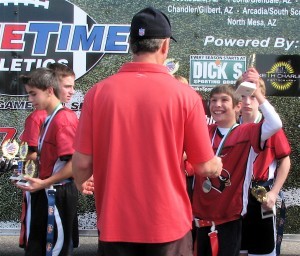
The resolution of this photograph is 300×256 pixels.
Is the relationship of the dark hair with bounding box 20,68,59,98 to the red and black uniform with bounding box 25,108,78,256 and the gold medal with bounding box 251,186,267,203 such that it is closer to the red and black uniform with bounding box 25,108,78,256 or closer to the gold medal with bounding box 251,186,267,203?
the red and black uniform with bounding box 25,108,78,256

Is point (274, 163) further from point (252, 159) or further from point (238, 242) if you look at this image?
point (238, 242)

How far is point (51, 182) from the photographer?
138 inches

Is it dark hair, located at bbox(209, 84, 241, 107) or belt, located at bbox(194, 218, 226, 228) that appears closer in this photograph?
belt, located at bbox(194, 218, 226, 228)

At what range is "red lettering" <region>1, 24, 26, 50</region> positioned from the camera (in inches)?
185

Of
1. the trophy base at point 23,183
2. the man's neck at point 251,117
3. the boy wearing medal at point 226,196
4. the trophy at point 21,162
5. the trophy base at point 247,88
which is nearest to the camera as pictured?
the trophy base at point 247,88

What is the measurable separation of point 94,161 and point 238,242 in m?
1.45

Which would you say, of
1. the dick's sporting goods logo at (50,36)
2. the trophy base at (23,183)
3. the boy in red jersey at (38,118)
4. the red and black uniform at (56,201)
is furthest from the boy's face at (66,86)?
the trophy base at (23,183)

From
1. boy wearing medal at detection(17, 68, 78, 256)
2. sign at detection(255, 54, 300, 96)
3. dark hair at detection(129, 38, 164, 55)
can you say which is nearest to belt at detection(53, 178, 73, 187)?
boy wearing medal at detection(17, 68, 78, 256)

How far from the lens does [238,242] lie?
135 inches

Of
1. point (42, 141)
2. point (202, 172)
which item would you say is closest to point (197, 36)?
point (42, 141)

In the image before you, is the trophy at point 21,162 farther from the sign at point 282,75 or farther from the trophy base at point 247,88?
the sign at point 282,75

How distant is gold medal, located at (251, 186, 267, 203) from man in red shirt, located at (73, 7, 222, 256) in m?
1.23

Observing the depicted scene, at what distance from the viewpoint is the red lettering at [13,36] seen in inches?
185

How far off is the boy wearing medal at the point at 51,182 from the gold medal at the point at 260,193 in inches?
47.4
